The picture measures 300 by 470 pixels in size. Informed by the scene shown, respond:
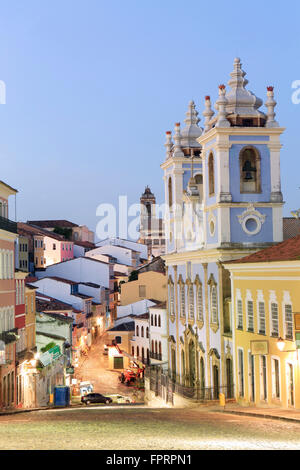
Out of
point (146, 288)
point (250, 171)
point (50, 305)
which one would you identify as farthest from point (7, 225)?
point (146, 288)

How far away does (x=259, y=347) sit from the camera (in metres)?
32.5

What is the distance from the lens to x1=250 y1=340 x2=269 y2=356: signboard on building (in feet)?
106

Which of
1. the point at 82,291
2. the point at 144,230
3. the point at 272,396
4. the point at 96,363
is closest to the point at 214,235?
the point at 272,396

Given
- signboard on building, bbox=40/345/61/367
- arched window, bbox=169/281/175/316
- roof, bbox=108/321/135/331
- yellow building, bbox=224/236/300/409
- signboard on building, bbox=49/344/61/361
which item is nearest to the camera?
yellow building, bbox=224/236/300/409

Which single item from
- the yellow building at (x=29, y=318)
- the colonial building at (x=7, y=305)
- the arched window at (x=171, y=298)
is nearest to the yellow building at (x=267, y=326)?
the colonial building at (x=7, y=305)

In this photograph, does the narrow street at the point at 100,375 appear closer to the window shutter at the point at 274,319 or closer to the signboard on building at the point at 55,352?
the signboard on building at the point at 55,352

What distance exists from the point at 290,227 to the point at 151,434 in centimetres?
3046

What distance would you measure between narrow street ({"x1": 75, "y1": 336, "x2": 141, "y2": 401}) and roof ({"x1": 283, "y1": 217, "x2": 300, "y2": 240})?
20631 mm

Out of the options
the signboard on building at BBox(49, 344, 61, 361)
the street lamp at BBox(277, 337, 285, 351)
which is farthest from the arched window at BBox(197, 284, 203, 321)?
the street lamp at BBox(277, 337, 285, 351)

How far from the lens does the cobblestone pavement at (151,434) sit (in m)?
16.6

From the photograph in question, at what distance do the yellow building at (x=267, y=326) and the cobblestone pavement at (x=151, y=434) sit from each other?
609cm

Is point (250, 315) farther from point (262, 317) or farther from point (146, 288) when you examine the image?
point (146, 288)

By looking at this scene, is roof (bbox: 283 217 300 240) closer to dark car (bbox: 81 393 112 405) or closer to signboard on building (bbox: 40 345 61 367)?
dark car (bbox: 81 393 112 405)
